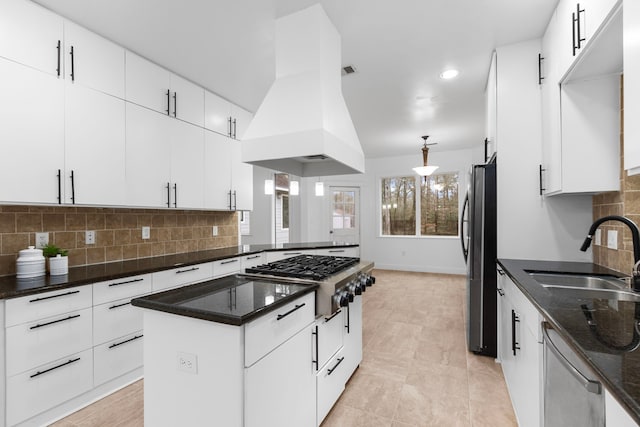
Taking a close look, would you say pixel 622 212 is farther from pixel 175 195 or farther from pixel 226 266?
pixel 175 195

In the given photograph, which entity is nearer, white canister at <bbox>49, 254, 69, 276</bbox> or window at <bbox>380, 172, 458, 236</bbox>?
white canister at <bbox>49, 254, 69, 276</bbox>

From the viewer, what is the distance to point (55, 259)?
2.15 m

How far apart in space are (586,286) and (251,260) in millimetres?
3003

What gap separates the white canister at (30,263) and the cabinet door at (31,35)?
4.05 feet

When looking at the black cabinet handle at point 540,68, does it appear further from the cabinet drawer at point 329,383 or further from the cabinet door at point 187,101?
the cabinet door at point 187,101

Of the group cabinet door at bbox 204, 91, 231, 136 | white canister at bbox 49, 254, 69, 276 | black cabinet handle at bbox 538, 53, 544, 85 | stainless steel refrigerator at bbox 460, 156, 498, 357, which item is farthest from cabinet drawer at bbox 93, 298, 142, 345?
black cabinet handle at bbox 538, 53, 544, 85

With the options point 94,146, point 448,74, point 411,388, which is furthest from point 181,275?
point 448,74

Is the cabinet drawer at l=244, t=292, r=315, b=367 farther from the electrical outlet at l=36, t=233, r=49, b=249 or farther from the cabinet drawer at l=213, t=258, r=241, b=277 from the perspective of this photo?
the electrical outlet at l=36, t=233, r=49, b=249

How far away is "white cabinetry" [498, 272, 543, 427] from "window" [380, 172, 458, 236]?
14.6 ft

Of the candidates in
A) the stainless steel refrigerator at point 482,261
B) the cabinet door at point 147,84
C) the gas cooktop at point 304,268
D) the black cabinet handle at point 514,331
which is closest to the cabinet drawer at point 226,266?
the gas cooktop at point 304,268

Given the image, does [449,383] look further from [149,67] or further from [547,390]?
[149,67]

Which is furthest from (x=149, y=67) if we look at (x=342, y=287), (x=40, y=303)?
(x=342, y=287)

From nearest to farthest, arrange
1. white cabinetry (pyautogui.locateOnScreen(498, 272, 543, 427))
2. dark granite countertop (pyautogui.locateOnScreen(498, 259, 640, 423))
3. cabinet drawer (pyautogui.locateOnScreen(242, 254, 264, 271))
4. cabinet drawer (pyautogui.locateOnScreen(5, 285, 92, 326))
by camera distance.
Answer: dark granite countertop (pyautogui.locateOnScreen(498, 259, 640, 423))
white cabinetry (pyautogui.locateOnScreen(498, 272, 543, 427))
cabinet drawer (pyautogui.locateOnScreen(5, 285, 92, 326))
cabinet drawer (pyautogui.locateOnScreen(242, 254, 264, 271))

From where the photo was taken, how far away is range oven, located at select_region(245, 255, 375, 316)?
1.74 meters
